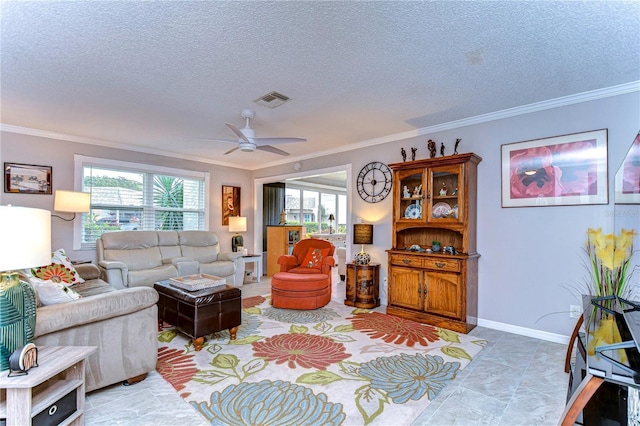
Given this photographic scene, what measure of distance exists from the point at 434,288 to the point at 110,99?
13.5 feet

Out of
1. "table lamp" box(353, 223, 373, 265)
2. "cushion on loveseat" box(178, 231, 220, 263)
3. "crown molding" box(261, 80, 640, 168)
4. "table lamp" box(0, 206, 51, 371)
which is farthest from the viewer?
"cushion on loveseat" box(178, 231, 220, 263)

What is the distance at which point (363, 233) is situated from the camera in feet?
15.1

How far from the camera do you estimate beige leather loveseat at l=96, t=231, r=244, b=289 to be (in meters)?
4.43

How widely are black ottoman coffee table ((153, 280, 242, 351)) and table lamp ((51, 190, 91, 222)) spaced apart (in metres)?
2.22

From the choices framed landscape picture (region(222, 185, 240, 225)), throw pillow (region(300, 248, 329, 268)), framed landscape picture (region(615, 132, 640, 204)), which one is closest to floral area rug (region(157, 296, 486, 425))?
throw pillow (region(300, 248, 329, 268))

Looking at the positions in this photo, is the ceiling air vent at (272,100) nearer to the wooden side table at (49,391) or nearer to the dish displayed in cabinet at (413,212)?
the dish displayed in cabinet at (413,212)

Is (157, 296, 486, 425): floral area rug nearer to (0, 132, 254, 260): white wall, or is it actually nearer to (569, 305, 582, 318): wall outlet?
(569, 305, 582, 318): wall outlet

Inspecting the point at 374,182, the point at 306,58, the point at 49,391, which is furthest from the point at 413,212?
the point at 49,391

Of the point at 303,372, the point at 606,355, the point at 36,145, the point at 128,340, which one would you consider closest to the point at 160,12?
the point at 128,340

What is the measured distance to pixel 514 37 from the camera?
212cm

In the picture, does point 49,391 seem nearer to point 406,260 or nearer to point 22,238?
point 22,238

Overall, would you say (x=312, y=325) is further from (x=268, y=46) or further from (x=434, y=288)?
(x=268, y=46)

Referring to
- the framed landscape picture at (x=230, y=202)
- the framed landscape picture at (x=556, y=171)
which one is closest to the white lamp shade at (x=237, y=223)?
the framed landscape picture at (x=230, y=202)

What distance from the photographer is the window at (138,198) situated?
4.94m
